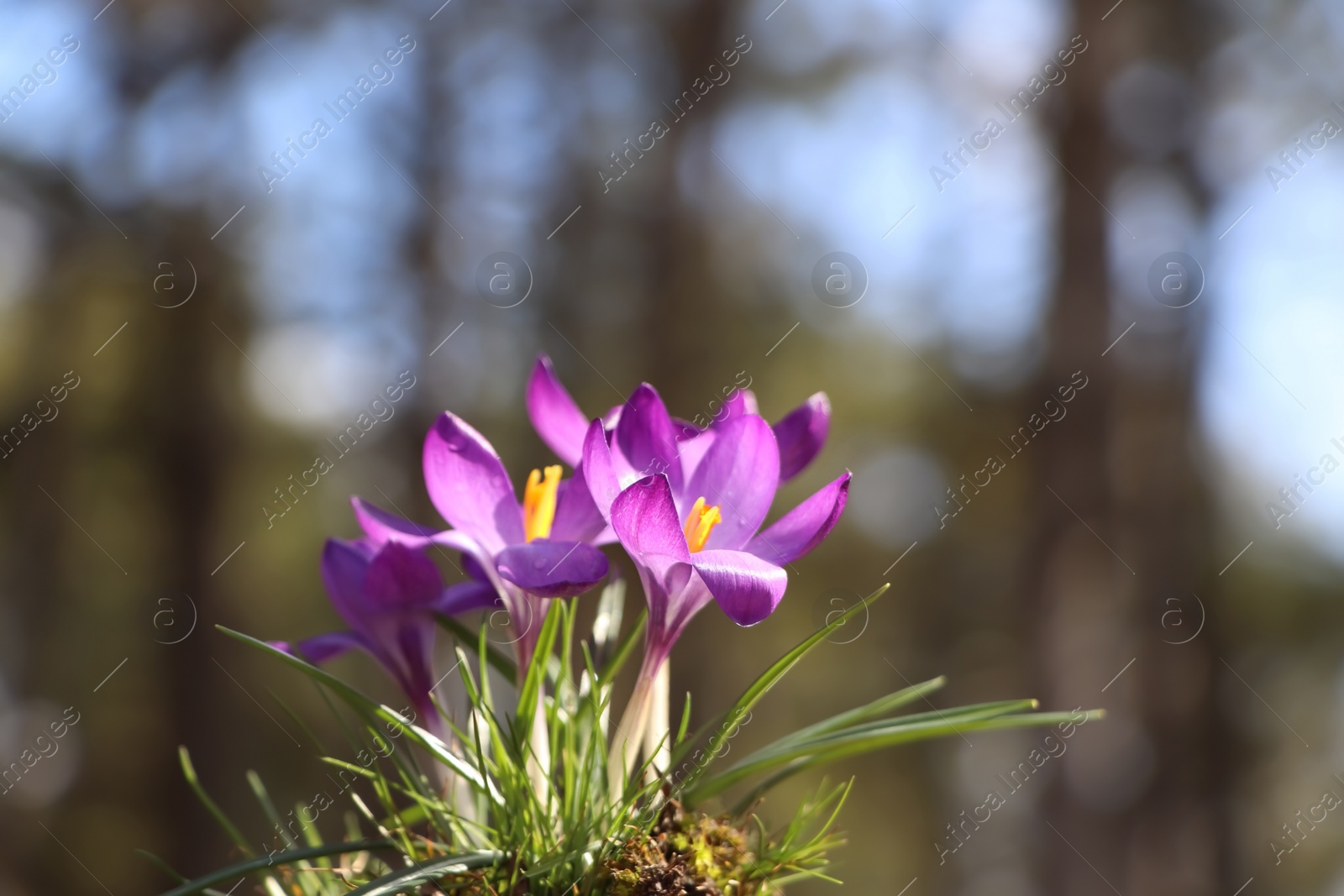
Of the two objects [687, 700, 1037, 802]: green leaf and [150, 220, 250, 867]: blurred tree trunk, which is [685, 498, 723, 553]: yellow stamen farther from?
[150, 220, 250, 867]: blurred tree trunk

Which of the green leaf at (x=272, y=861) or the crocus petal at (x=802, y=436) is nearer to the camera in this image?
the green leaf at (x=272, y=861)

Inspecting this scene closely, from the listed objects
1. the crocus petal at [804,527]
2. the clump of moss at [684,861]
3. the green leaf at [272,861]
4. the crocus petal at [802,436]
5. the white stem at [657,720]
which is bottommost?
the clump of moss at [684,861]

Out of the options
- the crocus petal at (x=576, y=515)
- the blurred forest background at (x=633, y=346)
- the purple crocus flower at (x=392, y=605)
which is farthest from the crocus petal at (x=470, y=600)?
the blurred forest background at (x=633, y=346)

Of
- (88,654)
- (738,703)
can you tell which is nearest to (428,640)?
(738,703)

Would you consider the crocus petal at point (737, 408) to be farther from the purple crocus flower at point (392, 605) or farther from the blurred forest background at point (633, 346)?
the blurred forest background at point (633, 346)

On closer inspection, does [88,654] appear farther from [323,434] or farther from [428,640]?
[428,640]

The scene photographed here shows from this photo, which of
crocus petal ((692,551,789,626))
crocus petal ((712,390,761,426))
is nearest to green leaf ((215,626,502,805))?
crocus petal ((692,551,789,626))

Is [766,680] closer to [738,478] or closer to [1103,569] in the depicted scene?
[738,478]
